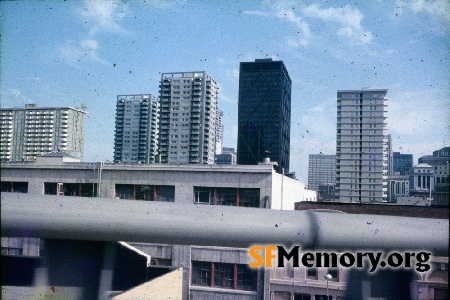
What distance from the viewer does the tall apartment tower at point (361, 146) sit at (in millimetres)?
134375

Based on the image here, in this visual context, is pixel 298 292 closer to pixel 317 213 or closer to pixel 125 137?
pixel 317 213

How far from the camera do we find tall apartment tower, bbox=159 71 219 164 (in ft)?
475

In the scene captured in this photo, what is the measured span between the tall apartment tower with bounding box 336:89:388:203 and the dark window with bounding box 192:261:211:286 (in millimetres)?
119383

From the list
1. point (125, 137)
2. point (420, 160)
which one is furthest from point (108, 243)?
point (420, 160)

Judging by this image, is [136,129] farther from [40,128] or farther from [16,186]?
[16,186]

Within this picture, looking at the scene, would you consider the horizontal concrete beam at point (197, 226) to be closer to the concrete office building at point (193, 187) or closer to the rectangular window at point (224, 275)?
the concrete office building at point (193, 187)

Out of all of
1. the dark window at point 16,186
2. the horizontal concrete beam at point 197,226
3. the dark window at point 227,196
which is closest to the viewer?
the horizontal concrete beam at point 197,226

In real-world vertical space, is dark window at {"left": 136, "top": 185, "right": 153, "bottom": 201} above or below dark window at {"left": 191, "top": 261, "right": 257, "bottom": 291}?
above

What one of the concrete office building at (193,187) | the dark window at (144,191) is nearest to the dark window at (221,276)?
the concrete office building at (193,187)

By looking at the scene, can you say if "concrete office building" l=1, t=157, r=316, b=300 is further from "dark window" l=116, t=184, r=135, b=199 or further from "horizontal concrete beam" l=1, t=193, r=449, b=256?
"horizontal concrete beam" l=1, t=193, r=449, b=256

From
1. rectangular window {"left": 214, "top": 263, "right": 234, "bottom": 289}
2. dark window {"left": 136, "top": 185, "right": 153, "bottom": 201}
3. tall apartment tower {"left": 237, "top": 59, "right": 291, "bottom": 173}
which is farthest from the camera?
tall apartment tower {"left": 237, "top": 59, "right": 291, "bottom": 173}

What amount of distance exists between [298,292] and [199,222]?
21.1 m

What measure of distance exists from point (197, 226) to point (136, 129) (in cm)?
16812

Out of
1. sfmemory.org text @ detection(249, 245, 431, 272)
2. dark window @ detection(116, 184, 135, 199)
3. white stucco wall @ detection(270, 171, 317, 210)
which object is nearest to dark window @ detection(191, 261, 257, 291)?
white stucco wall @ detection(270, 171, 317, 210)
